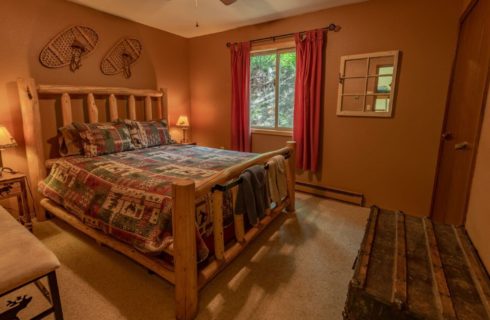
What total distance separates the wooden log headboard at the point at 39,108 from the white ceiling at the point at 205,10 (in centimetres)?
97

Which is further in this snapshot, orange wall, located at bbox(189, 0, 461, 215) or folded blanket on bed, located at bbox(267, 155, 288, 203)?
orange wall, located at bbox(189, 0, 461, 215)

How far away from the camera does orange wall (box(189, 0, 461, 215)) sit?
2562mm

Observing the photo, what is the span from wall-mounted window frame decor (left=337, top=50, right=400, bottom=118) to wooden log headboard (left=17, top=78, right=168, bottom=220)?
8.94 feet

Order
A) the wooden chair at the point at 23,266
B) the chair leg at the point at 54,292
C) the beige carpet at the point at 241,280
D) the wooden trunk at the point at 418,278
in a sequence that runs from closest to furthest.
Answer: the wooden trunk at the point at 418,278, the wooden chair at the point at 23,266, the chair leg at the point at 54,292, the beige carpet at the point at 241,280

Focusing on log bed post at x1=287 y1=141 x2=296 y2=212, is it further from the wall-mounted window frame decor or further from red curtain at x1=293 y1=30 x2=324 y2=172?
the wall-mounted window frame decor

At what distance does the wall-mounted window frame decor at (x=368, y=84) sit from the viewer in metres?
2.80

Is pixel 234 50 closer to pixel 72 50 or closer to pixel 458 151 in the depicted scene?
pixel 72 50

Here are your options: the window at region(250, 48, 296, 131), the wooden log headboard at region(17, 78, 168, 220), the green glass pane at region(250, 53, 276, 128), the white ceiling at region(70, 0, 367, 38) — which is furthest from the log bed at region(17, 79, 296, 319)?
the green glass pane at region(250, 53, 276, 128)

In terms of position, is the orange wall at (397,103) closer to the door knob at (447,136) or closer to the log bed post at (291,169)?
the door knob at (447,136)

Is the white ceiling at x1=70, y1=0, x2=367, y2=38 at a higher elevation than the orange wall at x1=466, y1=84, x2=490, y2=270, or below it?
higher

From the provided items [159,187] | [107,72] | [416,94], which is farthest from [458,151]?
[107,72]

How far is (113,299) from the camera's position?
65.5 inches

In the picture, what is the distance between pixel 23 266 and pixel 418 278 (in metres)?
1.72

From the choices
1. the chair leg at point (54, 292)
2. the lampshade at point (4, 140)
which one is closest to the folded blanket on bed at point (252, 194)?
the chair leg at point (54, 292)
